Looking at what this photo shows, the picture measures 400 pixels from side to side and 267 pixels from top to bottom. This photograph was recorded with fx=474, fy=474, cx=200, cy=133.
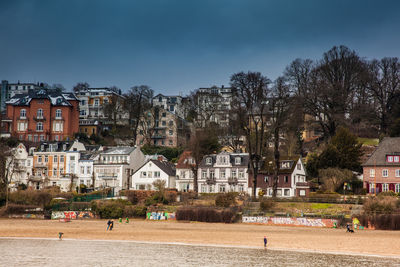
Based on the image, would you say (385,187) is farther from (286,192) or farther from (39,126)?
(39,126)

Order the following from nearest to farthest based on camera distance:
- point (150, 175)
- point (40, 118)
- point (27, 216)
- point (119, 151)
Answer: point (27, 216) < point (150, 175) < point (119, 151) < point (40, 118)

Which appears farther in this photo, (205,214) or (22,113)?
(22,113)

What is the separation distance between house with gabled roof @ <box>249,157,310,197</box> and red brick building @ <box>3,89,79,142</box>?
43.5m

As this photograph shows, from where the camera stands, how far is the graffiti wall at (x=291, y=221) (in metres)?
48.1

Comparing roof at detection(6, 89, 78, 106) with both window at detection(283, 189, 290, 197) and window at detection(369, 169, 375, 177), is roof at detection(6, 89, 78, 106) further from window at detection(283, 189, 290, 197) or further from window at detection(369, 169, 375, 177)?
window at detection(369, 169, 375, 177)

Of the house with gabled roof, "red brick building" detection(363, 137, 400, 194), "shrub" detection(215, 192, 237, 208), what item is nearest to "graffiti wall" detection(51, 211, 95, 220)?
"shrub" detection(215, 192, 237, 208)

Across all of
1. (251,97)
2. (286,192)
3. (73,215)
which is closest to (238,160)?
(286,192)

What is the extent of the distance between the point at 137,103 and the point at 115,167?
2628cm

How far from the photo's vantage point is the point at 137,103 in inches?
3989

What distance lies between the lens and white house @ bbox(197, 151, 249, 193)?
7025 centimetres

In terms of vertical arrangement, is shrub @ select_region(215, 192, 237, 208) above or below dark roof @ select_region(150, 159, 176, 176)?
below

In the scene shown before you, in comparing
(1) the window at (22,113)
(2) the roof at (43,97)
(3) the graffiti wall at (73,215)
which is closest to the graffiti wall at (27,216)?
(3) the graffiti wall at (73,215)

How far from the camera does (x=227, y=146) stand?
8531 cm

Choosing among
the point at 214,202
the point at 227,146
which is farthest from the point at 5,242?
the point at 227,146
